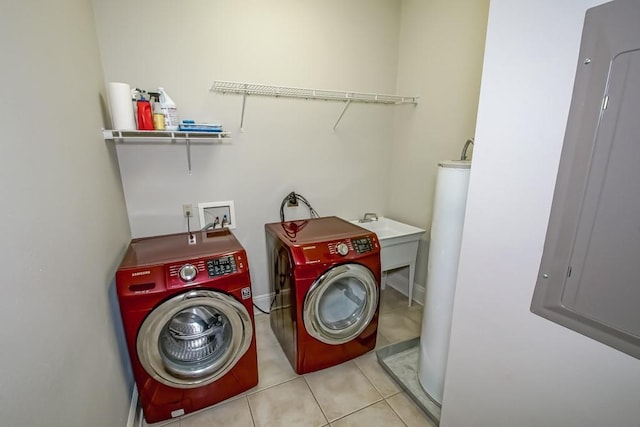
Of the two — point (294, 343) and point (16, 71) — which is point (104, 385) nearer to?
point (294, 343)

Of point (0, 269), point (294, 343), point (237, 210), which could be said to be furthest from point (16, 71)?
point (294, 343)

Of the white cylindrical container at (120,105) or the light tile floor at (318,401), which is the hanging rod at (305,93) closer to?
the white cylindrical container at (120,105)

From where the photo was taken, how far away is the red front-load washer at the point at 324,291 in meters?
1.53

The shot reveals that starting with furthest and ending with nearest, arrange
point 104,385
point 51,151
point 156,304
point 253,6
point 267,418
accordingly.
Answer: point 253,6 < point 267,418 < point 156,304 < point 104,385 < point 51,151

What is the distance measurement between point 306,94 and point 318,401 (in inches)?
83.7

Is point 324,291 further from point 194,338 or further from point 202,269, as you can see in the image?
point 194,338

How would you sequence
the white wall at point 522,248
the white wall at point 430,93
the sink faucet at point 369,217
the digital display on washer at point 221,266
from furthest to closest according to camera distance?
the sink faucet at point 369,217, the white wall at point 430,93, the digital display on washer at point 221,266, the white wall at point 522,248

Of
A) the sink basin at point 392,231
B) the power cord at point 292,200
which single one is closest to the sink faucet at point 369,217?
the sink basin at point 392,231

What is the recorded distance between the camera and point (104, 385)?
1071 mm

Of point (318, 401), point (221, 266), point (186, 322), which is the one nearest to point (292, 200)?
→ point (221, 266)

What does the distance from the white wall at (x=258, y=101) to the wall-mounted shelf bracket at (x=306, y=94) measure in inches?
1.8

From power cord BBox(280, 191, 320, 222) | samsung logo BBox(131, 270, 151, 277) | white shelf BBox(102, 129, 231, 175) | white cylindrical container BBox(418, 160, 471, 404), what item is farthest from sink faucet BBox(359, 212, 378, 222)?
samsung logo BBox(131, 270, 151, 277)

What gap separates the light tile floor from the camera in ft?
4.77

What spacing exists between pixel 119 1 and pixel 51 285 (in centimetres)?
170
